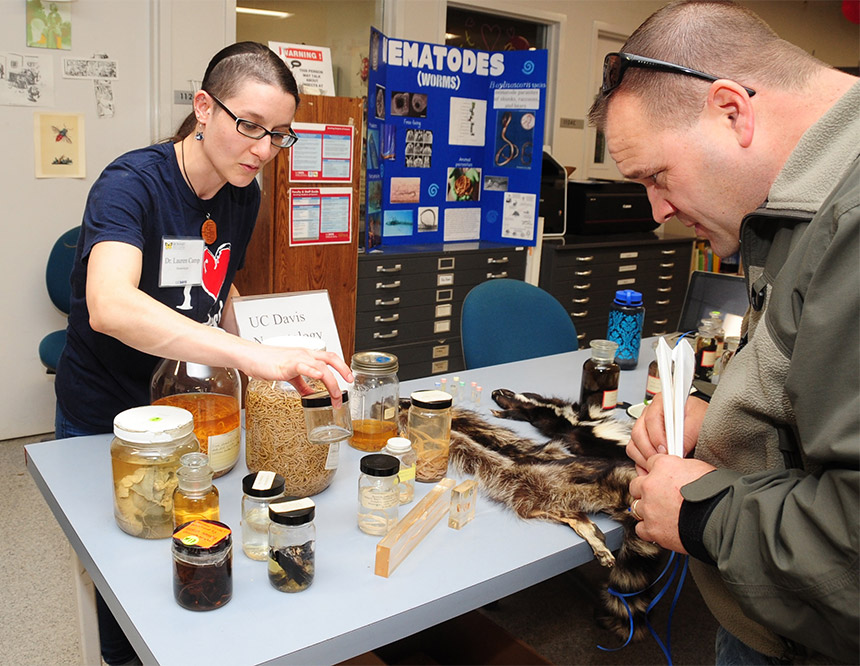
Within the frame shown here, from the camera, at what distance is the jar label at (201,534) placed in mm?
1052

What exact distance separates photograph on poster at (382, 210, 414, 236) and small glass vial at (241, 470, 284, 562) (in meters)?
3.30

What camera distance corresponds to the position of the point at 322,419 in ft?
4.25

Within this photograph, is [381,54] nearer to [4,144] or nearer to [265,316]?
[4,144]

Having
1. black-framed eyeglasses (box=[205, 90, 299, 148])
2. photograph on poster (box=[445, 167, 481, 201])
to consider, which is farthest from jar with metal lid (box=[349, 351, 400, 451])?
photograph on poster (box=[445, 167, 481, 201])

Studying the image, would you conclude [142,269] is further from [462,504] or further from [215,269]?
[462,504]

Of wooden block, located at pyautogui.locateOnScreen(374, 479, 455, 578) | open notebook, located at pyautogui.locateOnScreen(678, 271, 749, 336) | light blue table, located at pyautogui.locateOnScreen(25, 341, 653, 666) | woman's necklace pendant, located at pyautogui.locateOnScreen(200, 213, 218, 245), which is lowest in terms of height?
light blue table, located at pyautogui.locateOnScreen(25, 341, 653, 666)

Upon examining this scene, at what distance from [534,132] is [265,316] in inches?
129

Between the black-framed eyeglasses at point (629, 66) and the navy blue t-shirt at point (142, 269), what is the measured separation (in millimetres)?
944

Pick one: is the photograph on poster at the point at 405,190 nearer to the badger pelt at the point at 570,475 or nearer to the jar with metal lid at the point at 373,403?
the badger pelt at the point at 570,475

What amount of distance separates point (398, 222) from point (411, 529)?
337 cm

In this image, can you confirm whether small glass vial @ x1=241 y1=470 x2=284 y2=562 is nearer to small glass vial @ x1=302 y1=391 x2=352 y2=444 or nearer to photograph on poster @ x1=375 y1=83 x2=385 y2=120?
small glass vial @ x1=302 y1=391 x2=352 y2=444

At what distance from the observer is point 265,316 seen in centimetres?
156

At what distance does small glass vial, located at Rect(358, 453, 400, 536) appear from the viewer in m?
1.27

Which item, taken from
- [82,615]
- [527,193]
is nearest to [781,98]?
[82,615]
